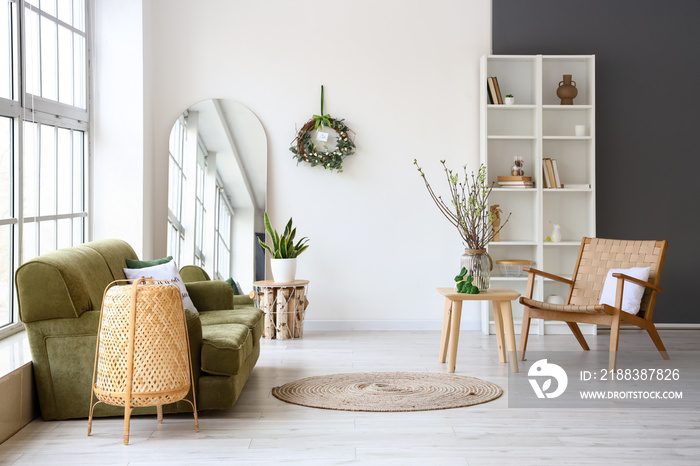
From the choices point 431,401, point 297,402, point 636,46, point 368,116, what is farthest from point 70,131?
point 636,46

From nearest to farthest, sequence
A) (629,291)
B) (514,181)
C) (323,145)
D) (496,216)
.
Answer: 1. (629,291)
2. (514,181)
3. (496,216)
4. (323,145)

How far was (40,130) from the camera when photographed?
4.82 meters

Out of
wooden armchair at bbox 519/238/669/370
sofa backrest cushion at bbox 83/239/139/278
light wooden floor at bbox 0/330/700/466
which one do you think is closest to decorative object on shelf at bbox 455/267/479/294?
wooden armchair at bbox 519/238/669/370

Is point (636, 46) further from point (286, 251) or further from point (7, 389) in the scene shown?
point (7, 389)

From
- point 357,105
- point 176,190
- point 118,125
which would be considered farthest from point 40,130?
point 357,105

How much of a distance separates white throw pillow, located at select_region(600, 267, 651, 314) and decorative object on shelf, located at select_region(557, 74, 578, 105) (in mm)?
1701

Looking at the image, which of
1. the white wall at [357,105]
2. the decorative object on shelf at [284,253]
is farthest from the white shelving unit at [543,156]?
the decorative object on shelf at [284,253]

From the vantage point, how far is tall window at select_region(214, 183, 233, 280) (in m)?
6.21

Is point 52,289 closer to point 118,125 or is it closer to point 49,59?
point 49,59

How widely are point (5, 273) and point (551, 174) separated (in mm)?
4197

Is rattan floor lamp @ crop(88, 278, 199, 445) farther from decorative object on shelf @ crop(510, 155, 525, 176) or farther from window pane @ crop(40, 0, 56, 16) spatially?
decorative object on shelf @ crop(510, 155, 525, 176)

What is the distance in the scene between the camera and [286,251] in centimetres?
594

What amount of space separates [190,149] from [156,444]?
3.48 m

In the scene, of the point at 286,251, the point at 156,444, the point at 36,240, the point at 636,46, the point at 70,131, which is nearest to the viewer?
the point at 156,444
